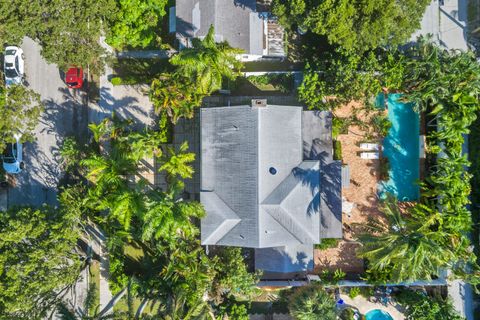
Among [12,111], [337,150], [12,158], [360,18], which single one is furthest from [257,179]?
[12,158]

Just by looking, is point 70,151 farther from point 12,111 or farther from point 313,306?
point 313,306

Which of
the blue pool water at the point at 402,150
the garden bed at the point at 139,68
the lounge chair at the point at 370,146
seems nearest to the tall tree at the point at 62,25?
the garden bed at the point at 139,68

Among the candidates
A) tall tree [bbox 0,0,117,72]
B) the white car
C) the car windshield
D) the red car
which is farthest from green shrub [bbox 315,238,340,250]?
the car windshield

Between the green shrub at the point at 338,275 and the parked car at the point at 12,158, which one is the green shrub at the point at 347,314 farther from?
the parked car at the point at 12,158

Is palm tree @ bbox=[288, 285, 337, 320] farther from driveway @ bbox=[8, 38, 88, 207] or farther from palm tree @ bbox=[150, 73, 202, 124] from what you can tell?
driveway @ bbox=[8, 38, 88, 207]

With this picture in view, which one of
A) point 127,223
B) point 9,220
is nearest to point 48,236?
point 9,220

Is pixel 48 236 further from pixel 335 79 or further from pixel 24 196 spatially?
pixel 335 79
